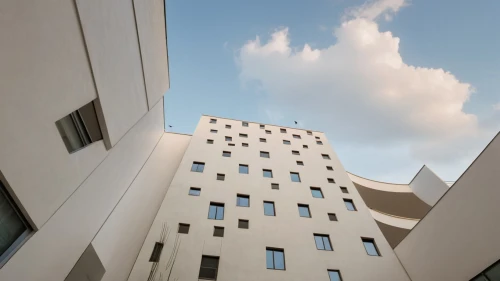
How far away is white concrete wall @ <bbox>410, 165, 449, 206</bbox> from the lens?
16.1 metres

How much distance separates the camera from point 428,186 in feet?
56.3

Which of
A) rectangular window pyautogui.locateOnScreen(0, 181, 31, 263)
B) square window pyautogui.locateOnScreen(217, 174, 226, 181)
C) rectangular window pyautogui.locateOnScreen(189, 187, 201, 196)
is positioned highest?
square window pyautogui.locateOnScreen(217, 174, 226, 181)

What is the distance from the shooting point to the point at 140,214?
1316 cm

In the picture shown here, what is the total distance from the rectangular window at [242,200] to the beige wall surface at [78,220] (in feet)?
18.1

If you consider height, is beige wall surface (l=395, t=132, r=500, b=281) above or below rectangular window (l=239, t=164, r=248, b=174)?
below

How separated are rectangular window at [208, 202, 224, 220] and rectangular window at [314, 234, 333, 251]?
4599 millimetres

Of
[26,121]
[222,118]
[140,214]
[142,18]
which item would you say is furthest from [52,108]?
[222,118]

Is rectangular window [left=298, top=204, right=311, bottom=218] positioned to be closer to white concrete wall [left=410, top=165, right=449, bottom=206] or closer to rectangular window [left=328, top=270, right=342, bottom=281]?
rectangular window [left=328, top=270, right=342, bottom=281]

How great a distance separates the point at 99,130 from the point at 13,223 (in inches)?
135

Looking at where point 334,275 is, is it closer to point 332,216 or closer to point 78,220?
point 332,216

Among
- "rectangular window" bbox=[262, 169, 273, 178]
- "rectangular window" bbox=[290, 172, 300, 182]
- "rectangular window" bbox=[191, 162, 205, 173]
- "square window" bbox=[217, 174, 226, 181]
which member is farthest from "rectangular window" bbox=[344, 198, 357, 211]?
"rectangular window" bbox=[191, 162, 205, 173]

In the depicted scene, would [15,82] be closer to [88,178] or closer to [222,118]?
[88,178]

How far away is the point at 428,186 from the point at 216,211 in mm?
15332

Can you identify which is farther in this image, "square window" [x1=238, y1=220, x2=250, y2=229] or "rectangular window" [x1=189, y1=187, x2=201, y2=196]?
"rectangular window" [x1=189, y1=187, x2=201, y2=196]
